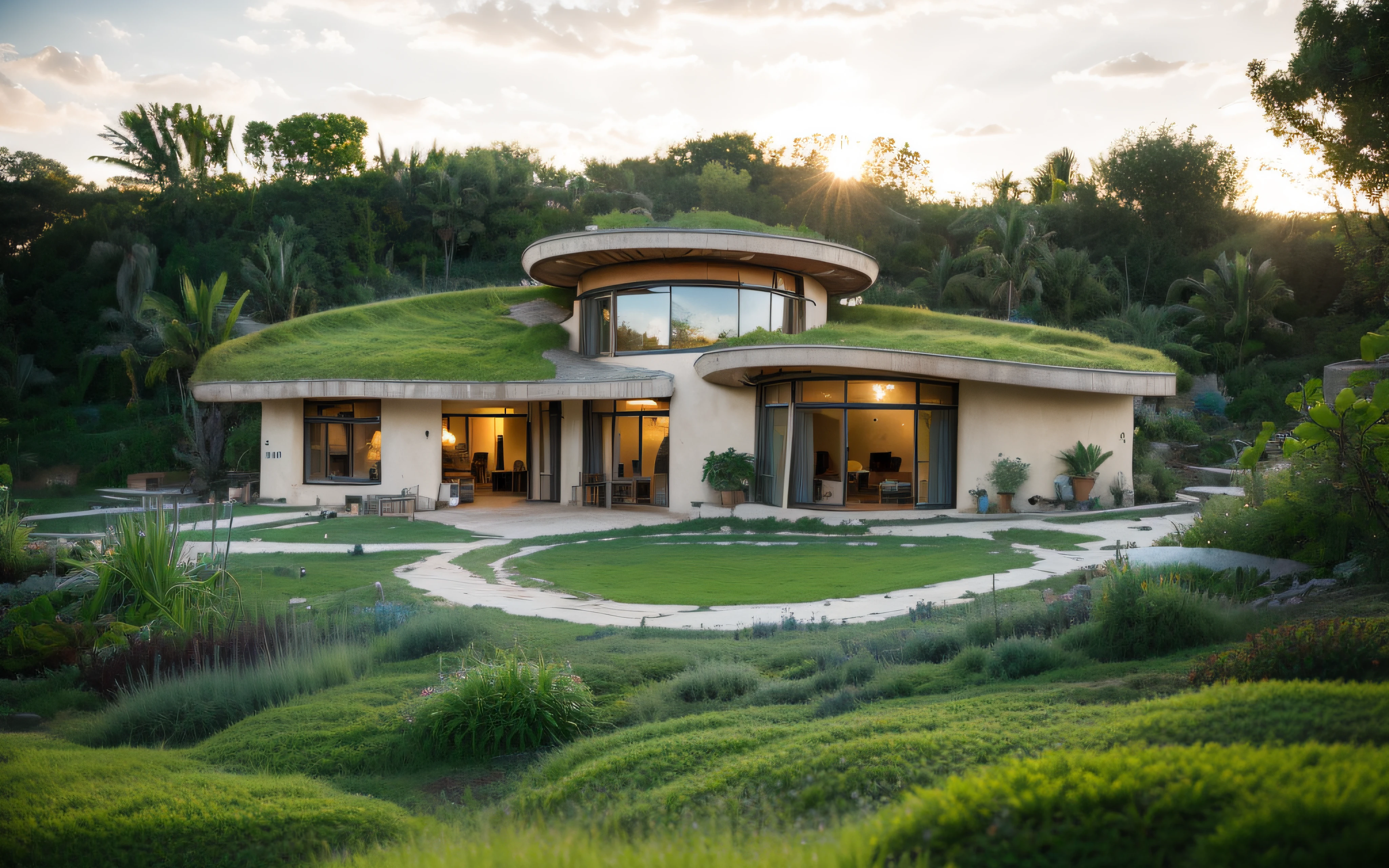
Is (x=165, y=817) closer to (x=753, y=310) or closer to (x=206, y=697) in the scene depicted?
(x=206, y=697)

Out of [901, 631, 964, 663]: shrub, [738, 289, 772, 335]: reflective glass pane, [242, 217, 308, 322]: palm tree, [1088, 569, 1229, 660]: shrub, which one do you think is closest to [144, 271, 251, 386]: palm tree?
[242, 217, 308, 322]: palm tree

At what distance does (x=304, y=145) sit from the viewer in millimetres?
49062

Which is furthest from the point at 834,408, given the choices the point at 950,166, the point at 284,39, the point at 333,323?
the point at 950,166

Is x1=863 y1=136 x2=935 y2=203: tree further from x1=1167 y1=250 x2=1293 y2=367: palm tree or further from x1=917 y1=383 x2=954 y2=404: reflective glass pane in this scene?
x1=917 y1=383 x2=954 y2=404: reflective glass pane

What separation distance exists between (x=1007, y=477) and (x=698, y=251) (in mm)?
8839

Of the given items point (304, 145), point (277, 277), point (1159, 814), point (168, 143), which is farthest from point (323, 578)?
point (304, 145)

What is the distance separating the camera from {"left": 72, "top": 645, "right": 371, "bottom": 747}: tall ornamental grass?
550cm

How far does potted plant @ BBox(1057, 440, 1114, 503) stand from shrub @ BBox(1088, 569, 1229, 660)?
11822 millimetres

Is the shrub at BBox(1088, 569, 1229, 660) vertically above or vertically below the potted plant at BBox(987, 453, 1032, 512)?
below

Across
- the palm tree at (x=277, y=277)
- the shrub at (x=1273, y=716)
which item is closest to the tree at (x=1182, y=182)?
the palm tree at (x=277, y=277)

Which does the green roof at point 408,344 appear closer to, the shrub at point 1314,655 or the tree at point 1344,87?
the tree at point 1344,87

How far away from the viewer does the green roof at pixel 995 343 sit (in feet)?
56.4

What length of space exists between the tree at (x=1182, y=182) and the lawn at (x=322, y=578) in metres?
39.6

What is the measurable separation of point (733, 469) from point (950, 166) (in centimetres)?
4227
